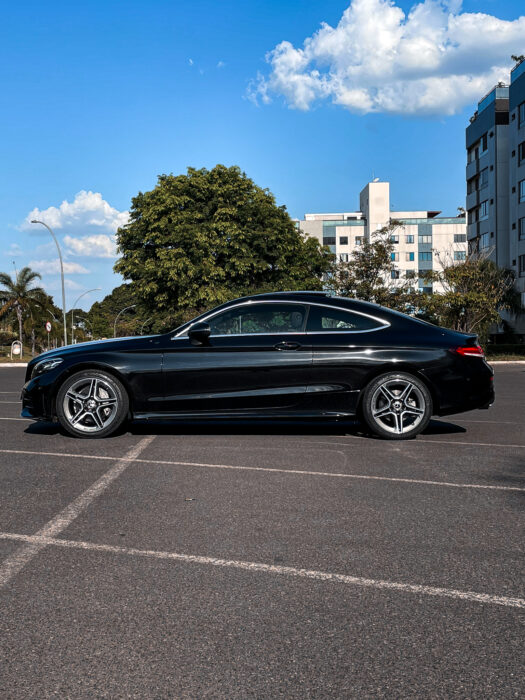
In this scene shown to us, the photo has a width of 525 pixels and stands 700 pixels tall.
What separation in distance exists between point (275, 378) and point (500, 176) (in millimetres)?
51336

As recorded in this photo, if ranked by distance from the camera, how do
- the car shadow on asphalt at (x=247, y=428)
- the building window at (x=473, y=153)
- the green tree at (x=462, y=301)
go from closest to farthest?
the car shadow on asphalt at (x=247, y=428) → the green tree at (x=462, y=301) → the building window at (x=473, y=153)

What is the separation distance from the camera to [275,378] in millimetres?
7781

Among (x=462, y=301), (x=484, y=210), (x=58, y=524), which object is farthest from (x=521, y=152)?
(x=58, y=524)

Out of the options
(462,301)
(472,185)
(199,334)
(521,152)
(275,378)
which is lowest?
(275,378)

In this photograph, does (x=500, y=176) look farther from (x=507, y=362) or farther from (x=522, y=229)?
(x=507, y=362)

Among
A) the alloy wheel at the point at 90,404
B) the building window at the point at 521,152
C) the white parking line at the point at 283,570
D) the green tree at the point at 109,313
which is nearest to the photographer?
the white parking line at the point at 283,570

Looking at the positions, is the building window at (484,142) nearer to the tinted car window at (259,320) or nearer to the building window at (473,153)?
the building window at (473,153)

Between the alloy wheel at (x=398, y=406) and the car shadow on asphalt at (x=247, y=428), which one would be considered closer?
the alloy wheel at (x=398, y=406)

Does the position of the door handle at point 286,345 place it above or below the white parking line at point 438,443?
above

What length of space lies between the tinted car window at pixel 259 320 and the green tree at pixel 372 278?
85.1 ft

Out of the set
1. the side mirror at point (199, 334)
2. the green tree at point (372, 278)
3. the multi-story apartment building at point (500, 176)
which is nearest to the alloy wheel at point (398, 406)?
the side mirror at point (199, 334)

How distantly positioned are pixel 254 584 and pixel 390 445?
4297 millimetres

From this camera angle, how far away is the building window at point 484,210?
185ft

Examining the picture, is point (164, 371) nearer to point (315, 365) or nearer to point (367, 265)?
point (315, 365)
